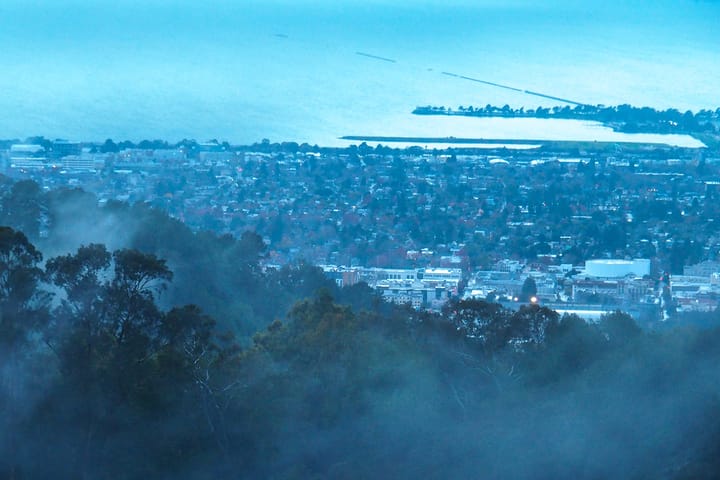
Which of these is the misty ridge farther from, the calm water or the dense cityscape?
the calm water

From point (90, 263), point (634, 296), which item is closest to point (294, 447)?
A: point (90, 263)

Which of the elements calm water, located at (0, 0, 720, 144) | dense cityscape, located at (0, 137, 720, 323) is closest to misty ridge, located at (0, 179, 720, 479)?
dense cityscape, located at (0, 137, 720, 323)

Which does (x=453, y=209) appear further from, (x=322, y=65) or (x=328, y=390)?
(x=322, y=65)

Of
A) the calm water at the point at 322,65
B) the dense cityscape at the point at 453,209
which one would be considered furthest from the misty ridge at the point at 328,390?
the calm water at the point at 322,65

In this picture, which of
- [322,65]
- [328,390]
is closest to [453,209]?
[328,390]

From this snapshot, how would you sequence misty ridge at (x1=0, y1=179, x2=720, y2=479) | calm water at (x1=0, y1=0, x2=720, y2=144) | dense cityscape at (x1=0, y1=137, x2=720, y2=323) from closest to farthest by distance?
misty ridge at (x1=0, y1=179, x2=720, y2=479), dense cityscape at (x1=0, y1=137, x2=720, y2=323), calm water at (x1=0, y1=0, x2=720, y2=144)

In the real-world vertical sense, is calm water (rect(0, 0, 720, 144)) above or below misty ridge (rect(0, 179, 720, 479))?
above
